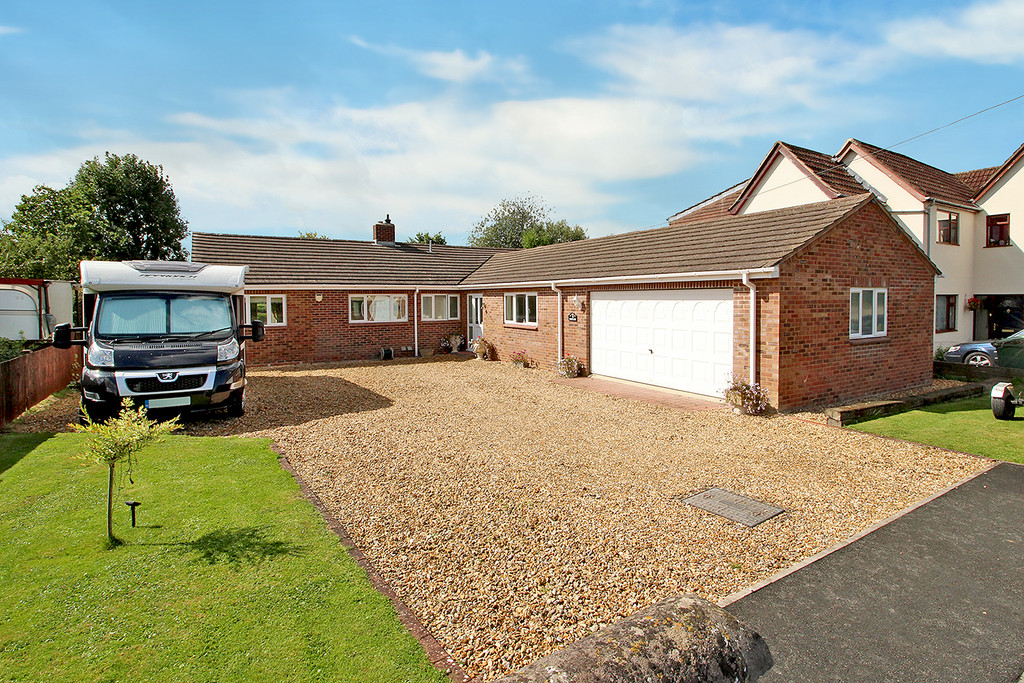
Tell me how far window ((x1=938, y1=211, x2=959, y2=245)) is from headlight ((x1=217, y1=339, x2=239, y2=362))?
2360 centimetres

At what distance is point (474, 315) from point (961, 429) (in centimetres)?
1647

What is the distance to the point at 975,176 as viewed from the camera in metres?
24.4

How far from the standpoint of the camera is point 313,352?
2012cm

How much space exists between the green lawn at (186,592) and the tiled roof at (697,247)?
366 inches

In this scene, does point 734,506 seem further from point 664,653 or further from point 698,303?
point 698,303

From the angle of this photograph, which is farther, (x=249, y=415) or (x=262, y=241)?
(x=262, y=241)

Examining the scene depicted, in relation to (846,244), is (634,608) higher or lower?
lower

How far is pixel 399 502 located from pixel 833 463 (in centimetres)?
606

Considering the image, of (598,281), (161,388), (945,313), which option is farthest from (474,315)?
(945,313)

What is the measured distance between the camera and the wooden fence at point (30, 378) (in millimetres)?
9477

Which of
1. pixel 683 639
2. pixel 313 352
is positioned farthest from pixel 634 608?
pixel 313 352

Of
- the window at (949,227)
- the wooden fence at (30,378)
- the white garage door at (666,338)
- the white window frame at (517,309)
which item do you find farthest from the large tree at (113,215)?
the window at (949,227)

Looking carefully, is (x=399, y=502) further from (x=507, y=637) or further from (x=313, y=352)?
(x=313, y=352)

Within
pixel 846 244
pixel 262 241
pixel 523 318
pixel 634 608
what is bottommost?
pixel 634 608
